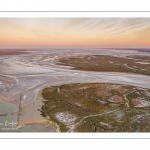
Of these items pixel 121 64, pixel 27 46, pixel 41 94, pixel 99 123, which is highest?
pixel 27 46

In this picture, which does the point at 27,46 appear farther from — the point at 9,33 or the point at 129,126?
the point at 129,126

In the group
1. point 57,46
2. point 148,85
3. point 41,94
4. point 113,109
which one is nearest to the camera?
point 113,109

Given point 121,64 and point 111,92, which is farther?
point 121,64

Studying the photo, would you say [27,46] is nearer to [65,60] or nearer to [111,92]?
[65,60]

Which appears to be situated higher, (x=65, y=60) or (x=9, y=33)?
(x=9, y=33)
